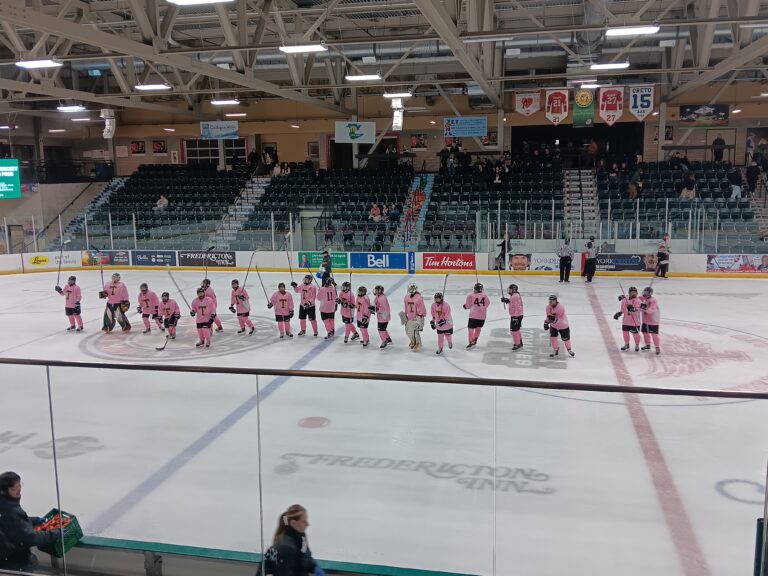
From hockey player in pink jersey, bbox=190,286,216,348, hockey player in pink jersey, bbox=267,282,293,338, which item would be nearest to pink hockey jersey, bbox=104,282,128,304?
hockey player in pink jersey, bbox=190,286,216,348

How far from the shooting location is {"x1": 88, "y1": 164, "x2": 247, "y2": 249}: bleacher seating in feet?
78.7

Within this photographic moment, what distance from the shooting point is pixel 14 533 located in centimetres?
420

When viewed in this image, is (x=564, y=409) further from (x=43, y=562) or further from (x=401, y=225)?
(x=401, y=225)

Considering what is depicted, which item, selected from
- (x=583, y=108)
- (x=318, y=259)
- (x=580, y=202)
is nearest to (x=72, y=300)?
(x=318, y=259)

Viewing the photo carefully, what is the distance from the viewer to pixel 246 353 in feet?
38.4

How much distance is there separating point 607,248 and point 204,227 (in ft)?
44.8

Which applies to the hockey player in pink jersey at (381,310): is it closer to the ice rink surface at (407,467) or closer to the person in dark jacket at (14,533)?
the ice rink surface at (407,467)

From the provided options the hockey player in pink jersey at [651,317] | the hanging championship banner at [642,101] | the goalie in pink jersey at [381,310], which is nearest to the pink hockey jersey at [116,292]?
the goalie in pink jersey at [381,310]

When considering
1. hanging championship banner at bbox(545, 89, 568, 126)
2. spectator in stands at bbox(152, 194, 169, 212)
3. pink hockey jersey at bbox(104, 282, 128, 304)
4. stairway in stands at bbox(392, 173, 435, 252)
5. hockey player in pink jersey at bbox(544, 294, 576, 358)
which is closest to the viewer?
hockey player in pink jersey at bbox(544, 294, 576, 358)

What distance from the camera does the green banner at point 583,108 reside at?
72.0 feet

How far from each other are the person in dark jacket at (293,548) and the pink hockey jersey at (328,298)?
352 inches

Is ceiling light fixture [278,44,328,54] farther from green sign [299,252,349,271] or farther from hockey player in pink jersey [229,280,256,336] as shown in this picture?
green sign [299,252,349,271]

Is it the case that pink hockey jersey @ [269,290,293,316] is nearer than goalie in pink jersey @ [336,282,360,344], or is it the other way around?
goalie in pink jersey @ [336,282,360,344]

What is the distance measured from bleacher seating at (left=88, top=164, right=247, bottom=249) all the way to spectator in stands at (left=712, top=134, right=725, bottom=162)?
19281 mm
